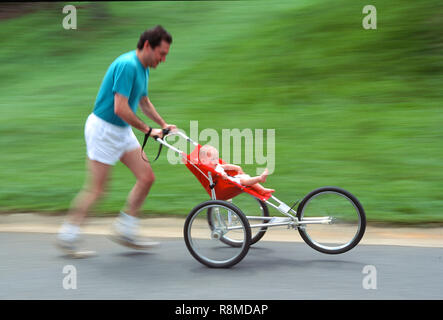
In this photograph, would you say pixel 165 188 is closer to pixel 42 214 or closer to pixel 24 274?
pixel 42 214

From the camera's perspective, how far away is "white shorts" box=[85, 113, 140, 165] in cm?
464

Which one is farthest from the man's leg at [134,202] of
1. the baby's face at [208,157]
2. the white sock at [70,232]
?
the baby's face at [208,157]

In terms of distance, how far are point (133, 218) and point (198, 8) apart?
1106 centimetres

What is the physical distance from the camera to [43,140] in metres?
8.46

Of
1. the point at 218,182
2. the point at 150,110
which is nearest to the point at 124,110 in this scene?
the point at 150,110

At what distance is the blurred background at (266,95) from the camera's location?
6540 mm

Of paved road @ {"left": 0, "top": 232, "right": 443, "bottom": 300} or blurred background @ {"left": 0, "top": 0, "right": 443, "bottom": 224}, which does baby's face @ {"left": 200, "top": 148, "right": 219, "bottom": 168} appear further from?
blurred background @ {"left": 0, "top": 0, "right": 443, "bottom": 224}

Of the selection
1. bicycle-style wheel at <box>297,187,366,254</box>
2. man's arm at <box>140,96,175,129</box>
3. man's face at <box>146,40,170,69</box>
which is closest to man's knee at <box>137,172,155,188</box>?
man's arm at <box>140,96,175,129</box>

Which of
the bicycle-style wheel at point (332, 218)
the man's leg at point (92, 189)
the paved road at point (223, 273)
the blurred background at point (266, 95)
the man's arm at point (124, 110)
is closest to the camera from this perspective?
the paved road at point (223, 273)

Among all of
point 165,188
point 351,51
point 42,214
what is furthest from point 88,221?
point 351,51

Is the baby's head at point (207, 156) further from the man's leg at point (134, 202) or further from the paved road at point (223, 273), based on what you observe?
the paved road at point (223, 273)

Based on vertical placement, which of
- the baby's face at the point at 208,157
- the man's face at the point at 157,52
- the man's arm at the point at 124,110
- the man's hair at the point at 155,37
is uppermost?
the man's hair at the point at 155,37

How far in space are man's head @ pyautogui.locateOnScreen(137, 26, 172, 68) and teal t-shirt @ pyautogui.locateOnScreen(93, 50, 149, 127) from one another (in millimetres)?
78

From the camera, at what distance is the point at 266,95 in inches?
378
